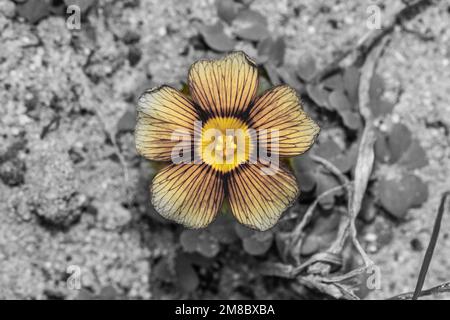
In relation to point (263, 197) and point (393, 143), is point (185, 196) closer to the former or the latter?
point (263, 197)

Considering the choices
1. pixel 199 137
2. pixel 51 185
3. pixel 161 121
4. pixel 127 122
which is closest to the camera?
pixel 161 121

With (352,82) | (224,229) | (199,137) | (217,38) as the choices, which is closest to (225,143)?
(199,137)

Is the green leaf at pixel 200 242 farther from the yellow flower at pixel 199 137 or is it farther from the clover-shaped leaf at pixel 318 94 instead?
the clover-shaped leaf at pixel 318 94

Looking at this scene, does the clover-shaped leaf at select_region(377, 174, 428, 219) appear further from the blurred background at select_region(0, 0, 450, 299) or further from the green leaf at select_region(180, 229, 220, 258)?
the green leaf at select_region(180, 229, 220, 258)
